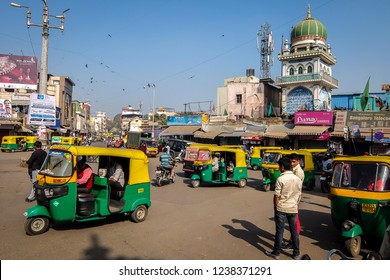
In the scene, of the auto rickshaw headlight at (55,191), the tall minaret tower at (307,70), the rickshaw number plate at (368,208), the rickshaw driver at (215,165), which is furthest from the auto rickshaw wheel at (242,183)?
the tall minaret tower at (307,70)

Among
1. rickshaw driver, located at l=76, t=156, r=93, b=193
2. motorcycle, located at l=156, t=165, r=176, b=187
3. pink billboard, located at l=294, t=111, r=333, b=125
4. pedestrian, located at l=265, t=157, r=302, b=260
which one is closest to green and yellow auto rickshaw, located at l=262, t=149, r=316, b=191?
motorcycle, located at l=156, t=165, r=176, b=187

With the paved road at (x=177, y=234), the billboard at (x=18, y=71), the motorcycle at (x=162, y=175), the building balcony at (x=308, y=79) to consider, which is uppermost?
the billboard at (x=18, y=71)

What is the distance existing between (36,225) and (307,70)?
32968mm

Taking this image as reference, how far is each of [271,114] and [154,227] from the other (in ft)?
103

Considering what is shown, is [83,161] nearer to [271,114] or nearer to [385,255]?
[385,255]

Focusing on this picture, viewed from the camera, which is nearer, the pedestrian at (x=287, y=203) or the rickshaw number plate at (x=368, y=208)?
the pedestrian at (x=287, y=203)

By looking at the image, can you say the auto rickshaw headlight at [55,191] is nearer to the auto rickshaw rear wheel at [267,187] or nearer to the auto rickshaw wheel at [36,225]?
the auto rickshaw wheel at [36,225]

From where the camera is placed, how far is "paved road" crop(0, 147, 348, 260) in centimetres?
529

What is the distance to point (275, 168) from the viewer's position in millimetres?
12477

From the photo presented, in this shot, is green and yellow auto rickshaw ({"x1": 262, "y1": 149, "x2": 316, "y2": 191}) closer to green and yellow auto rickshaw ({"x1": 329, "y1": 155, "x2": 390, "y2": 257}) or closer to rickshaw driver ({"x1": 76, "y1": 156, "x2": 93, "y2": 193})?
green and yellow auto rickshaw ({"x1": 329, "y1": 155, "x2": 390, "y2": 257})

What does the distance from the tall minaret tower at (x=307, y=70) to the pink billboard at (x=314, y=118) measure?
4.06 meters

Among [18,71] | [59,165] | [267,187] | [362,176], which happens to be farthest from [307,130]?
[18,71]

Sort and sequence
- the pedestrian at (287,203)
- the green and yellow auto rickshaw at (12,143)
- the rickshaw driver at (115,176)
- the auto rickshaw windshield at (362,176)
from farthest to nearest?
the green and yellow auto rickshaw at (12,143)
the rickshaw driver at (115,176)
the auto rickshaw windshield at (362,176)
the pedestrian at (287,203)

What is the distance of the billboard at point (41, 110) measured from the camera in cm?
1928
